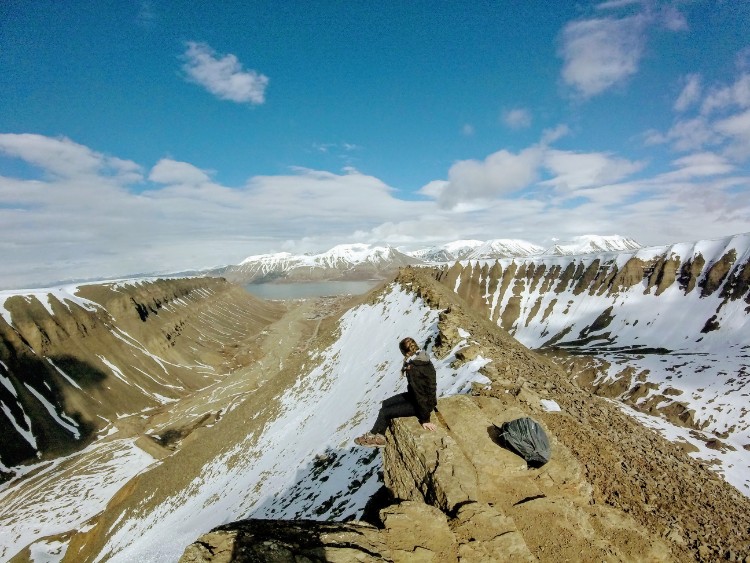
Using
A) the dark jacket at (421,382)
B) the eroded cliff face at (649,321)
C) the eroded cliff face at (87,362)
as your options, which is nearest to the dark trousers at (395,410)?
the dark jacket at (421,382)

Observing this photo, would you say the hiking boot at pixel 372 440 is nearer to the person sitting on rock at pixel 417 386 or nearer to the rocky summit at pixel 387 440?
the rocky summit at pixel 387 440

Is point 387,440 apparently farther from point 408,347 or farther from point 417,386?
point 408,347

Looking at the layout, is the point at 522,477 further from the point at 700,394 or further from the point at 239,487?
the point at 700,394

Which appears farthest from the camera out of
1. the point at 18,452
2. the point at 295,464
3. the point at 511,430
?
the point at 18,452

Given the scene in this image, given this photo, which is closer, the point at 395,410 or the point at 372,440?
the point at 395,410

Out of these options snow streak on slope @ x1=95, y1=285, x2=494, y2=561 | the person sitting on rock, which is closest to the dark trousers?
the person sitting on rock

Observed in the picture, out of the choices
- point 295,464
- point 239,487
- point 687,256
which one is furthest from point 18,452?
point 687,256

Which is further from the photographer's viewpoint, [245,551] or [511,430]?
[511,430]

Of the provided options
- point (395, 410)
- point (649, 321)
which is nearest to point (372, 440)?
point (395, 410)
